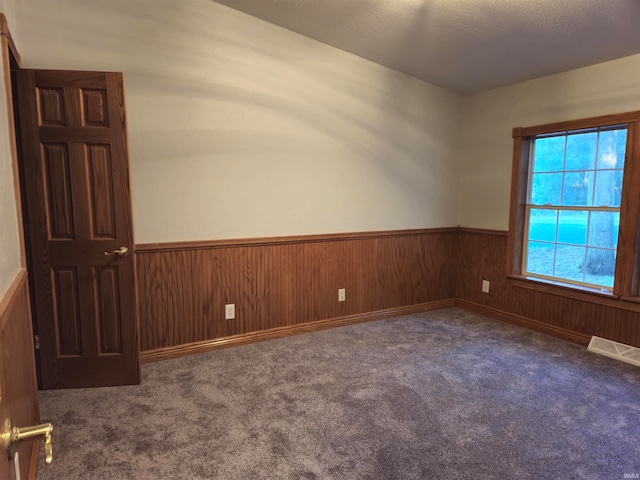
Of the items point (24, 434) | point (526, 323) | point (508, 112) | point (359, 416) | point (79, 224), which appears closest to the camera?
point (24, 434)

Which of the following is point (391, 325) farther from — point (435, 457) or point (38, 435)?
point (38, 435)

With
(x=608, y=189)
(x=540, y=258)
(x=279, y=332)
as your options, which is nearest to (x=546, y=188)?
(x=608, y=189)

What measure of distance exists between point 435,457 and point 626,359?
2.04 meters

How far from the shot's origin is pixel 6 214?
4.63 ft

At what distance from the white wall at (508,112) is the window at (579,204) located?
12 cm

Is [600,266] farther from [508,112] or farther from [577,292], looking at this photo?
[508,112]

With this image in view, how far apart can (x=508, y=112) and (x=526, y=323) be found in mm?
2025

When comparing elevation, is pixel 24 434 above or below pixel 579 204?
below

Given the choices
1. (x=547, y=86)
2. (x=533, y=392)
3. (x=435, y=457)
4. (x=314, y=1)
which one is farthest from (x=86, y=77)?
(x=547, y=86)

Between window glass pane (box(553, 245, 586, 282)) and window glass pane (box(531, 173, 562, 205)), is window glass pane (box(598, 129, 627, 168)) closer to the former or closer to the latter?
window glass pane (box(531, 173, 562, 205))

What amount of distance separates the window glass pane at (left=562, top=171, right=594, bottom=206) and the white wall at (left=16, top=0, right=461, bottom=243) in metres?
1.32

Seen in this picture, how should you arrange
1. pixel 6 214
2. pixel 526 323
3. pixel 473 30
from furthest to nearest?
pixel 526 323
pixel 473 30
pixel 6 214

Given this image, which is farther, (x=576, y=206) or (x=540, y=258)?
(x=540, y=258)

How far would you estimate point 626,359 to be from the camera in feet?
9.77
